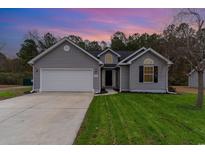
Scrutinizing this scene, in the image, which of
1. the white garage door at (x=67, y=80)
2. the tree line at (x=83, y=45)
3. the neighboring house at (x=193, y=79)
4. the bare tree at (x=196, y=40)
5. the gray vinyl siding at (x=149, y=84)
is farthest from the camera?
the tree line at (x=83, y=45)

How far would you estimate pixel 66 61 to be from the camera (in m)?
22.8

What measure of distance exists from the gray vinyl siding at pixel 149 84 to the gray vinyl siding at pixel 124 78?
0.69 m

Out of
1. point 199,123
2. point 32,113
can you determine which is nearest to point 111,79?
point 32,113

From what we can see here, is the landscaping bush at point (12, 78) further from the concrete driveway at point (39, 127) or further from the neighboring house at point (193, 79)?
the concrete driveway at point (39, 127)

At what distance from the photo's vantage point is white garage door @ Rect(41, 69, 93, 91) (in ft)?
74.3

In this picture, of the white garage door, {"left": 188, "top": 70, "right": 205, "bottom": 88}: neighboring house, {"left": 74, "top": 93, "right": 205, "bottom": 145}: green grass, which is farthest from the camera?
{"left": 188, "top": 70, "right": 205, "bottom": 88}: neighboring house

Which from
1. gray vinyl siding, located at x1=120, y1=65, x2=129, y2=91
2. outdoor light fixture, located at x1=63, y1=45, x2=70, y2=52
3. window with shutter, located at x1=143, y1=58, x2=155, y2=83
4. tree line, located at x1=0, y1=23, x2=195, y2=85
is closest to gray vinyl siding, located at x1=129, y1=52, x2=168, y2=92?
window with shutter, located at x1=143, y1=58, x2=155, y2=83

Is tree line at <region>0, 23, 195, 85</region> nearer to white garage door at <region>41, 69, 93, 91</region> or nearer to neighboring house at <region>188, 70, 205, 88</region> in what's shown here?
neighboring house at <region>188, 70, 205, 88</region>

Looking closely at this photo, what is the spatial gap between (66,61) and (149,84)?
6534mm

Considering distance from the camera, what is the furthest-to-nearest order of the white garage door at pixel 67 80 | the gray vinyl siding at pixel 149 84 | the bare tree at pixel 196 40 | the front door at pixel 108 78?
1. the front door at pixel 108 78
2. the gray vinyl siding at pixel 149 84
3. the white garage door at pixel 67 80
4. the bare tree at pixel 196 40

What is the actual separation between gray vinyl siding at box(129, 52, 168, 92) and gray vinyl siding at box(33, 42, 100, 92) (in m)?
2.80

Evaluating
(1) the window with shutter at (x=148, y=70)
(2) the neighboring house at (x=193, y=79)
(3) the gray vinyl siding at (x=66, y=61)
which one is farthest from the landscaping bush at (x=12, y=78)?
(2) the neighboring house at (x=193, y=79)

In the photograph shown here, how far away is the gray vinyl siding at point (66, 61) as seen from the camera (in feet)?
74.6
